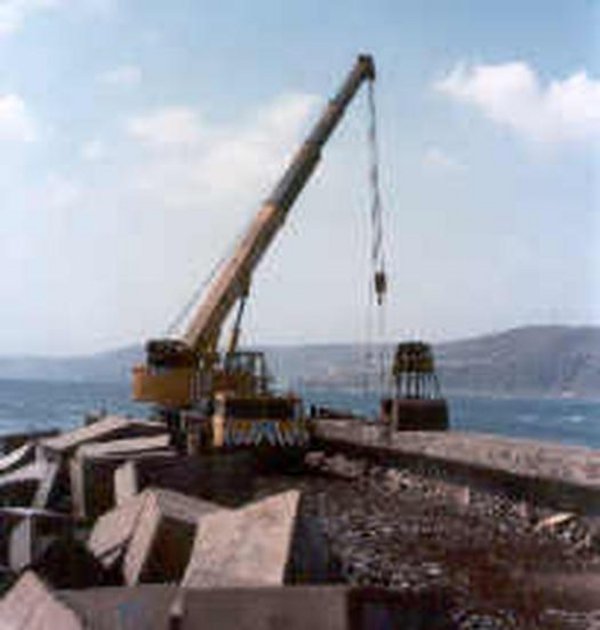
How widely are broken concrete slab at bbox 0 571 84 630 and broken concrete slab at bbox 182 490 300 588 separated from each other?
883 millimetres

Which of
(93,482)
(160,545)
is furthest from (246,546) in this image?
(93,482)

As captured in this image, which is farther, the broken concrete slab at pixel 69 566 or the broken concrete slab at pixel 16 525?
the broken concrete slab at pixel 16 525

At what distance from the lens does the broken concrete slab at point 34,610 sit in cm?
493

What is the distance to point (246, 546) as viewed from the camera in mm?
6289

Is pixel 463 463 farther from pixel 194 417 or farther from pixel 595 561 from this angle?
pixel 194 417

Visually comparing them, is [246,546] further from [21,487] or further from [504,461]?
[504,461]

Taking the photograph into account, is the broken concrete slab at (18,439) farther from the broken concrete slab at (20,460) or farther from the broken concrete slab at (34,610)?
the broken concrete slab at (34,610)

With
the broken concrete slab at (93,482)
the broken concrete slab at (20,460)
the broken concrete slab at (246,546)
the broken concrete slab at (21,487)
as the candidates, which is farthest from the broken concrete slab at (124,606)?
the broken concrete slab at (20,460)

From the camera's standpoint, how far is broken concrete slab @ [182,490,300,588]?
19.5 feet

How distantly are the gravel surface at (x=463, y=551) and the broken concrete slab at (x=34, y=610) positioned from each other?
173cm

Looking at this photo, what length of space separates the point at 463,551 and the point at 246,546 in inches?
185

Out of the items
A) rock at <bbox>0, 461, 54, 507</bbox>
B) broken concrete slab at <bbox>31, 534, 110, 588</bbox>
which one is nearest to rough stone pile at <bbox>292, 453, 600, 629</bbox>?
broken concrete slab at <bbox>31, 534, 110, 588</bbox>

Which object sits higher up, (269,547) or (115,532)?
(269,547)

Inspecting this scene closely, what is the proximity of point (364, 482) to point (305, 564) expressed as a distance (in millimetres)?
10705
